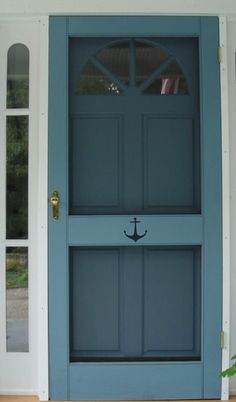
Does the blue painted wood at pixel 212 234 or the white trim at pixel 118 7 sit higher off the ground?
the white trim at pixel 118 7

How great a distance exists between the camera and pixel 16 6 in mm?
2451

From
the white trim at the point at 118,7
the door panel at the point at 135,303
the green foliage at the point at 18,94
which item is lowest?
the door panel at the point at 135,303

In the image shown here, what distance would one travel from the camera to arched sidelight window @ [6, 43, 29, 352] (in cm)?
252

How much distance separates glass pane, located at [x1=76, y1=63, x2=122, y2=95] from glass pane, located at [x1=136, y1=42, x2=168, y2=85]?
0.16m

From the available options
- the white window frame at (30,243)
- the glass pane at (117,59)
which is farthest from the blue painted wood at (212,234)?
the white window frame at (30,243)

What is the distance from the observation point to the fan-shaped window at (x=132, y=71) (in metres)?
2.53

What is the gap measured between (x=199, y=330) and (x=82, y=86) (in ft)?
4.92

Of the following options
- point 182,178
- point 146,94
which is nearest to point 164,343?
point 182,178

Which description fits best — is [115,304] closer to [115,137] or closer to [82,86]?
[115,137]

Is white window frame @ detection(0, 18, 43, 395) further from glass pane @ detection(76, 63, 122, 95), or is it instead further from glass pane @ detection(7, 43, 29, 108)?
glass pane @ detection(76, 63, 122, 95)

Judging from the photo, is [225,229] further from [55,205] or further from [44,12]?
[44,12]

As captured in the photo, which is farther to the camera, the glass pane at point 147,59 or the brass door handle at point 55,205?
the glass pane at point 147,59

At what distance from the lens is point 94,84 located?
2.54m

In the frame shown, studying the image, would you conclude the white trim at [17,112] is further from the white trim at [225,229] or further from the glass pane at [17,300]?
the white trim at [225,229]
